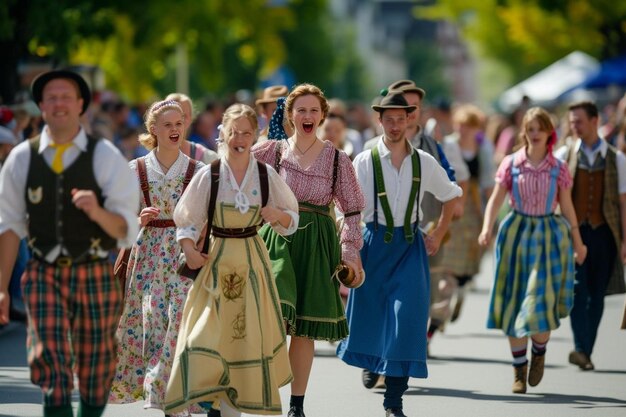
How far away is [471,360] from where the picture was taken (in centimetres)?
1234

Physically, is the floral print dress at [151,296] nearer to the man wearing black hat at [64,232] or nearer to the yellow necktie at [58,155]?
the man wearing black hat at [64,232]

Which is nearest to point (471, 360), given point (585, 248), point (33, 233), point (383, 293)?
point (585, 248)

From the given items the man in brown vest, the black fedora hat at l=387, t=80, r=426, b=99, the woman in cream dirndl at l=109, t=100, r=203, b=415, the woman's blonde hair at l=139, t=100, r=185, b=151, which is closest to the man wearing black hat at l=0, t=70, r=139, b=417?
the woman in cream dirndl at l=109, t=100, r=203, b=415

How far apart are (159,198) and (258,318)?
3.77ft

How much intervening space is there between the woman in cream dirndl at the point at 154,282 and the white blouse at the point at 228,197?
624 millimetres

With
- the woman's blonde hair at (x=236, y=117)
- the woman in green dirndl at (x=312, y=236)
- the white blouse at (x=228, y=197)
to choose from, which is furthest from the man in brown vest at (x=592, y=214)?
the woman's blonde hair at (x=236, y=117)

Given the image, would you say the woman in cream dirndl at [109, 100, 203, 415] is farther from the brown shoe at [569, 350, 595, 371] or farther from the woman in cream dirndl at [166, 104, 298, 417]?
the brown shoe at [569, 350, 595, 371]

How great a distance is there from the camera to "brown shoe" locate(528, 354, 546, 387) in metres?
10.5

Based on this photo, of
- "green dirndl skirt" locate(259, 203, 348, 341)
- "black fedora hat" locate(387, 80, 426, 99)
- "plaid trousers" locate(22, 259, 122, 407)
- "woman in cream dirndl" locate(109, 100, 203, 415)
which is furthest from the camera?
"black fedora hat" locate(387, 80, 426, 99)

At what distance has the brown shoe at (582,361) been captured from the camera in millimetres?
11602

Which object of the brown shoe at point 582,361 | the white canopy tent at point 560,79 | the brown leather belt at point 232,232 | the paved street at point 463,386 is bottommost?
the paved street at point 463,386

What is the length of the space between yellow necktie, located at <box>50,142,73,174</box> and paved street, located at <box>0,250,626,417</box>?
101 inches

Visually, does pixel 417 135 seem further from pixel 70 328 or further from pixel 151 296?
pixel 70 328

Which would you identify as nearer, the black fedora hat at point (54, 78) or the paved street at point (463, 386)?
the black fedora hat at point (54, 78)
